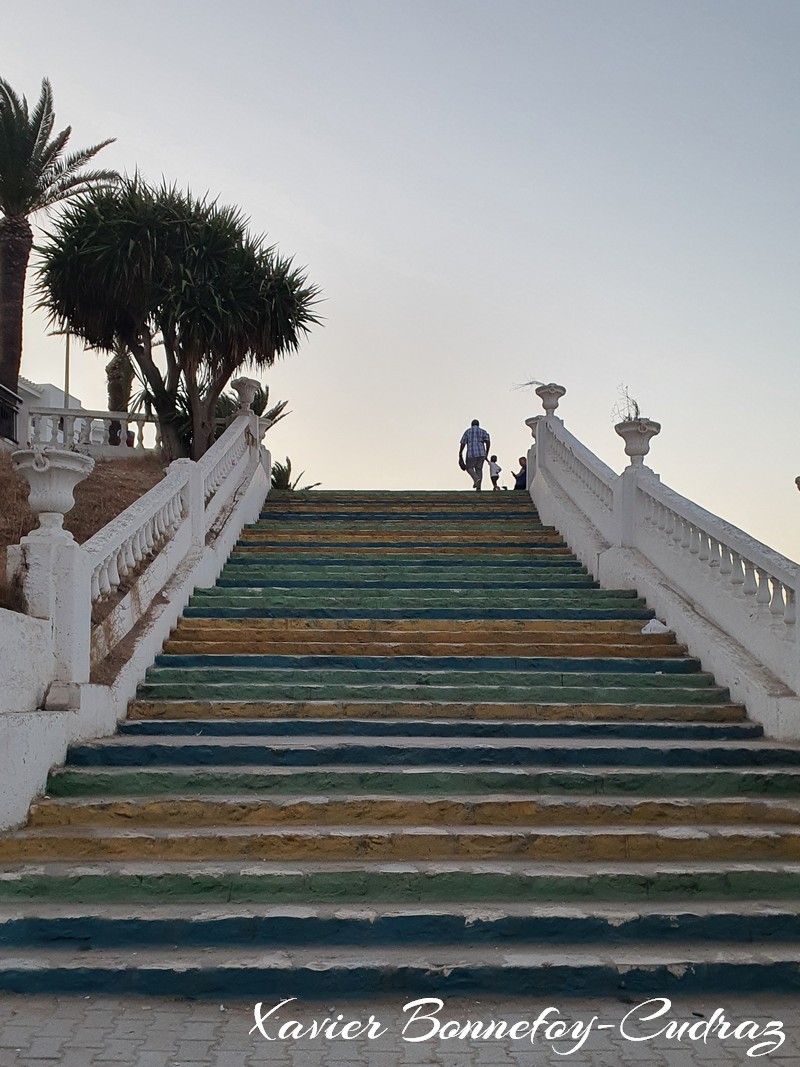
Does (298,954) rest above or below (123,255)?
below

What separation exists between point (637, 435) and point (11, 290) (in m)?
11.5

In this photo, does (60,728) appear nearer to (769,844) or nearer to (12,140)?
(769,844)

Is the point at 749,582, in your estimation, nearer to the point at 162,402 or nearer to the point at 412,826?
the point at 412,826

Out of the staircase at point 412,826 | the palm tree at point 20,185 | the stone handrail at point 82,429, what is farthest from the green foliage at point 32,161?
the staircase at point 412,826

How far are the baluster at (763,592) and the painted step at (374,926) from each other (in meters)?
2.73

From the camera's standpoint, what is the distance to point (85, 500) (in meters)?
10.8

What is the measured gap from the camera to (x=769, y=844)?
476cm

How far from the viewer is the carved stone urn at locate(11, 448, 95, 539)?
17.8ft

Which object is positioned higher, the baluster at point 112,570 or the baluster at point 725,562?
the baluster at point 725,562

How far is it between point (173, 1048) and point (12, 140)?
54.7 feet

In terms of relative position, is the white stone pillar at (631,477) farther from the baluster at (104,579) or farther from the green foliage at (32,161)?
the green foliage at (32,161)

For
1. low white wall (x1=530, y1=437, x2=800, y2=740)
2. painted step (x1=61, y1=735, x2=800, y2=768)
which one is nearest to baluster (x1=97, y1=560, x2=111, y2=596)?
painted step (x1=61, y1=735, x2=800, y2=768)

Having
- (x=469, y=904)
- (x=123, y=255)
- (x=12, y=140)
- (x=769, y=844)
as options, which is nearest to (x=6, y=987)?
(x=469, y=904)

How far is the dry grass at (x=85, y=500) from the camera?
317 inches
